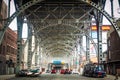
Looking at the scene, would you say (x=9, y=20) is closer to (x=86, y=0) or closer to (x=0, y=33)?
(x=0, y=33)

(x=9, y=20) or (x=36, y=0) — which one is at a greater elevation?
(x=36, y=0)

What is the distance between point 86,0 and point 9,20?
36.0ft

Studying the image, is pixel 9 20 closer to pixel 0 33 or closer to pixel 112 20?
pixel 0 33

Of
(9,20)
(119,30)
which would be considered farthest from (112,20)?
(9,20)

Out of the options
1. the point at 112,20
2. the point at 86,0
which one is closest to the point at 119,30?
the point at 112,20

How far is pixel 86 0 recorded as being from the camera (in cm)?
4584

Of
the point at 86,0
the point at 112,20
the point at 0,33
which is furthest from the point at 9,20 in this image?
the point at 112,20

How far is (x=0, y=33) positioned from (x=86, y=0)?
41.4 feet

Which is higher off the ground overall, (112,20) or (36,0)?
(36,0)

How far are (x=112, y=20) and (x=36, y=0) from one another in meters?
10.8

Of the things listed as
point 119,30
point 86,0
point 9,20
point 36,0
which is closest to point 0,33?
point 9,20

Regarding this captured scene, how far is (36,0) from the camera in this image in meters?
46.0

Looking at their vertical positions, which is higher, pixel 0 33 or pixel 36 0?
pixel 36 0

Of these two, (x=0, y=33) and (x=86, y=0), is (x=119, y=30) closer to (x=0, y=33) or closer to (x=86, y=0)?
(x=86, y=0)
